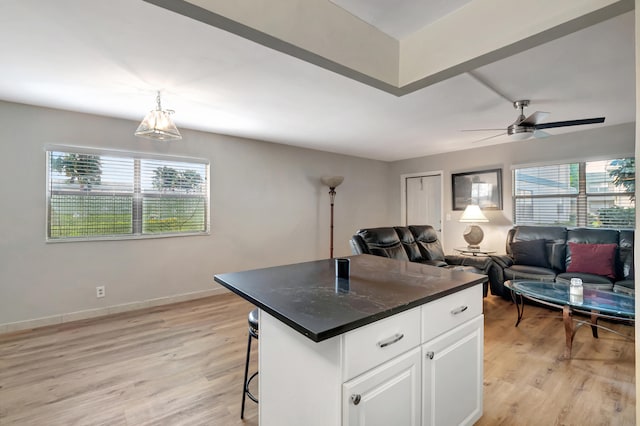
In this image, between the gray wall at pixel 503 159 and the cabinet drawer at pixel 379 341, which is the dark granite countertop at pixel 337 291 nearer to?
the cabinet drawer at pixel 379 341

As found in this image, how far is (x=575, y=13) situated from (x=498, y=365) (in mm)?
2341

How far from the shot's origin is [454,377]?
57.3 inches

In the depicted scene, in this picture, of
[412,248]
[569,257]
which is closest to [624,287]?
[569,257]

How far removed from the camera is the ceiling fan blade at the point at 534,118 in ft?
8.30

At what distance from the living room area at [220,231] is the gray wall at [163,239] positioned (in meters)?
0.02

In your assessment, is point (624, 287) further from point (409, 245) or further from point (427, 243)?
point (409, 245)

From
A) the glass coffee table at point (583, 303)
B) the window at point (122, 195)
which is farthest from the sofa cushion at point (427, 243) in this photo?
the window at point (122, 195)

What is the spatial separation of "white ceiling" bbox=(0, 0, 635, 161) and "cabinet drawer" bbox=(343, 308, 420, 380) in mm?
1713

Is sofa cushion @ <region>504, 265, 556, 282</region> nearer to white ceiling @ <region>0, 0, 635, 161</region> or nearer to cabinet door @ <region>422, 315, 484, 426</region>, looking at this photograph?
white ceiling @ <region>0, 0, 635, 161</region>

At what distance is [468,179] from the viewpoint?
17.0 feet

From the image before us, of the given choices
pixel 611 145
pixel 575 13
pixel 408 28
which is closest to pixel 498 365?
pixel 575 13

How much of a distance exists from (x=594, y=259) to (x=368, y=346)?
386 cm

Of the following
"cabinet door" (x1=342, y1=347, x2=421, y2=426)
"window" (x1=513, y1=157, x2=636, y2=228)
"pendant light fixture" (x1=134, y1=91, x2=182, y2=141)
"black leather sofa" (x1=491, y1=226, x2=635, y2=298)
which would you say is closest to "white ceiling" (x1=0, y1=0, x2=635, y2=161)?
"pendant light fixture" (x1=134, y1=91, x2=182, y2=141)

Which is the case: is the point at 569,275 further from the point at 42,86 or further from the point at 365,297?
the point at 42,86
